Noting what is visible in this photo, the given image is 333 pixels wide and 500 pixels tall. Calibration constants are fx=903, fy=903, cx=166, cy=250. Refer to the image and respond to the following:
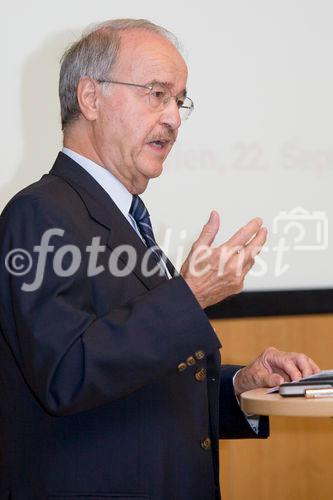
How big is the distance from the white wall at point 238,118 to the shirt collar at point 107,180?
1040 millimetres

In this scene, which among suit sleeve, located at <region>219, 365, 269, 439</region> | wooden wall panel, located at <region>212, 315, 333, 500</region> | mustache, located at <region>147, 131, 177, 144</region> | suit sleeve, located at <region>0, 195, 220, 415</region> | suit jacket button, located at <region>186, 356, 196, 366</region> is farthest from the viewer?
wooden wall panel, located at <region>212, 315, 333, 500</region>

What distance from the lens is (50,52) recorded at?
9.05ft

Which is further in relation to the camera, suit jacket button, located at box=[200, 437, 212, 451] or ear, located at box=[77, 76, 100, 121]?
ear, located at box=[77, 76, 100, 121]

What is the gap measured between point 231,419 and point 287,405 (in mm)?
472

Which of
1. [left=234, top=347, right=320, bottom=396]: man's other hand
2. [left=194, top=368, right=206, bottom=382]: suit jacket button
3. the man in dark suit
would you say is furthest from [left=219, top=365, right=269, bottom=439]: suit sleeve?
[left=194, top=368, right=206, bottom=382]: suit jacket button

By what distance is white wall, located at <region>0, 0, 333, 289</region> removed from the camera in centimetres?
276

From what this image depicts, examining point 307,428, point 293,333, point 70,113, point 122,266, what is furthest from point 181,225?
point 122,266

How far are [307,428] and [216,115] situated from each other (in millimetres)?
1141

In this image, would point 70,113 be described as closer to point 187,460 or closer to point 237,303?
point 187,460

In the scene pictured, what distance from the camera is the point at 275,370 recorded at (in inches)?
72.9

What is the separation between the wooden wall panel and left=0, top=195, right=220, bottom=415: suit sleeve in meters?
1.59

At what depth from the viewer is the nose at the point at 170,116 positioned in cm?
176

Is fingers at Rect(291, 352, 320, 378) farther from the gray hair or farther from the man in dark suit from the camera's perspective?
the gray hair

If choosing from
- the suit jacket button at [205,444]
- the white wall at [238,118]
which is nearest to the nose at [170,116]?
the suit jacket button at [205,444]
